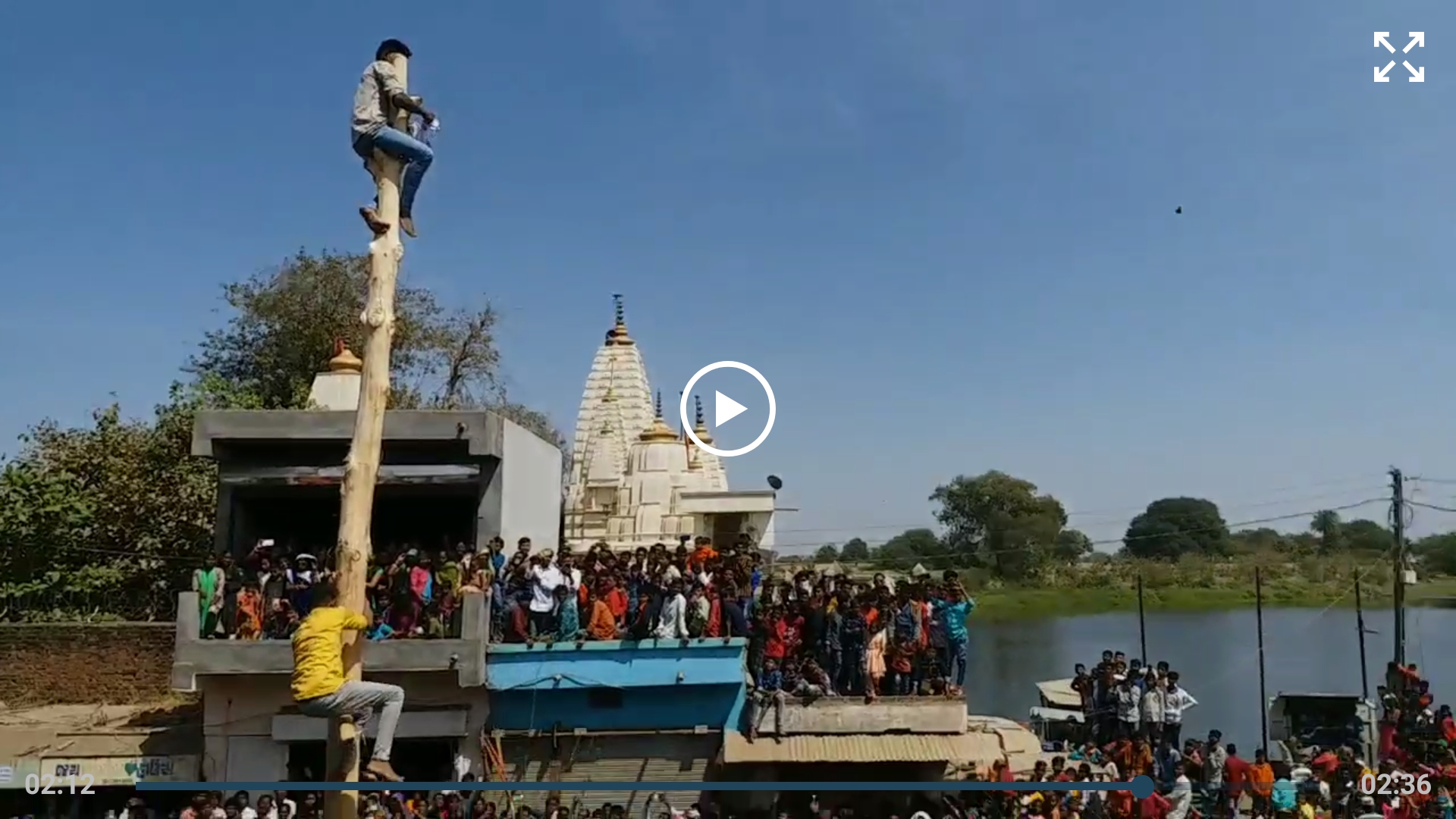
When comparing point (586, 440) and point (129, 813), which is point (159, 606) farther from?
point (586, 440)

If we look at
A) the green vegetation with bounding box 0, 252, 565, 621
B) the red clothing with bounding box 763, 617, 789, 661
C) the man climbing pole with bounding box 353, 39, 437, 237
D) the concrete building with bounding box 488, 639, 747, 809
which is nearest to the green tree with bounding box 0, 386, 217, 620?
the green vegetation with bounding box 0, 252, 565, 621

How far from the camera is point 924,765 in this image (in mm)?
12844

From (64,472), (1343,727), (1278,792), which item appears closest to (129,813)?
(64,472)

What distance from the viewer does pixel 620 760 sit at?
13227 mm

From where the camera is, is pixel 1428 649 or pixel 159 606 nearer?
pixel 159 606

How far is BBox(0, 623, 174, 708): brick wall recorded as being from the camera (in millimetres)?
16375

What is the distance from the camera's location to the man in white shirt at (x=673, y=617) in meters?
12.9

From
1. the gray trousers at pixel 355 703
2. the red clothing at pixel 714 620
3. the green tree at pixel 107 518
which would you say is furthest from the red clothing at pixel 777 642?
the green tree at pixel 107 518

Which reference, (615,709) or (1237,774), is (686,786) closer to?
(615,709)

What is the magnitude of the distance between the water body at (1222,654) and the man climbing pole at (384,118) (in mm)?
24587

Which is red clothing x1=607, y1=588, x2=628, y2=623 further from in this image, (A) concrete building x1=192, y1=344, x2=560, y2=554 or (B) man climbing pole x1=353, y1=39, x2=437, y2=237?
(B) man climbing pole x1=353, y1=39, x2=437, y2=237

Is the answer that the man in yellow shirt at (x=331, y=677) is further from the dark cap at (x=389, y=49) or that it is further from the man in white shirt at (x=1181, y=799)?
the man in white shirt at (x=1181, y=799)

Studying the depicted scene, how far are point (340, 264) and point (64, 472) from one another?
801 centimetres
